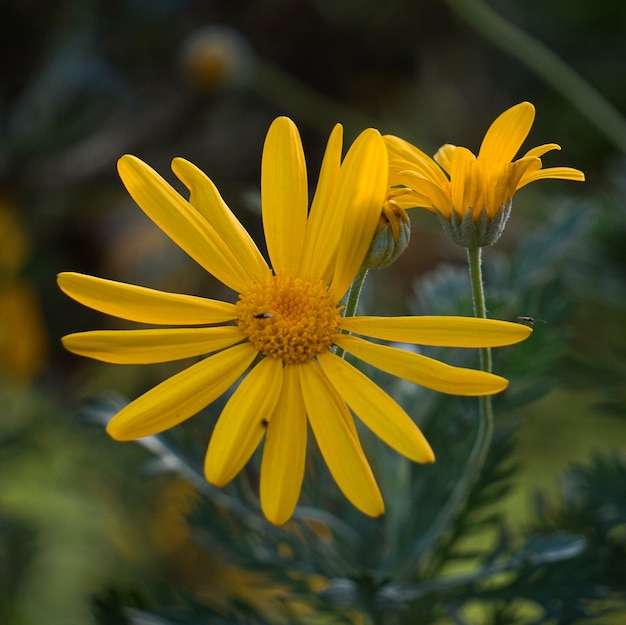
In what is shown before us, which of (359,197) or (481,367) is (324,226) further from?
(481,367)

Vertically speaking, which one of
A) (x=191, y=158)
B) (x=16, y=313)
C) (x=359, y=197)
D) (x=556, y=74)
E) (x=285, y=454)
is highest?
(x=191, y=158)

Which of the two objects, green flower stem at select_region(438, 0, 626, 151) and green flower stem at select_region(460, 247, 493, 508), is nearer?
green flower stem at select_region(460, 247, 493, 508)

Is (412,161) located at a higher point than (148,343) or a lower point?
higher

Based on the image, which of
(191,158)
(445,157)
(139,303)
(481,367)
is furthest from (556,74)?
(191,158)

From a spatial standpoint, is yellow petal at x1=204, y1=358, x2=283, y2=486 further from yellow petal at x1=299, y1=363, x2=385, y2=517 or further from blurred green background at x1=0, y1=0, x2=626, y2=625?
blurred green background at x1=0, y1=0, x2=626, y2=625

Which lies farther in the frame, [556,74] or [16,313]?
[16,313]

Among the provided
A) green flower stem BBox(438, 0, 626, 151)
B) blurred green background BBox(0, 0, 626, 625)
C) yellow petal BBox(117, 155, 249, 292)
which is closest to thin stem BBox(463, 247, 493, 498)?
yellow petal BBox(117, 155, 249, 292)
